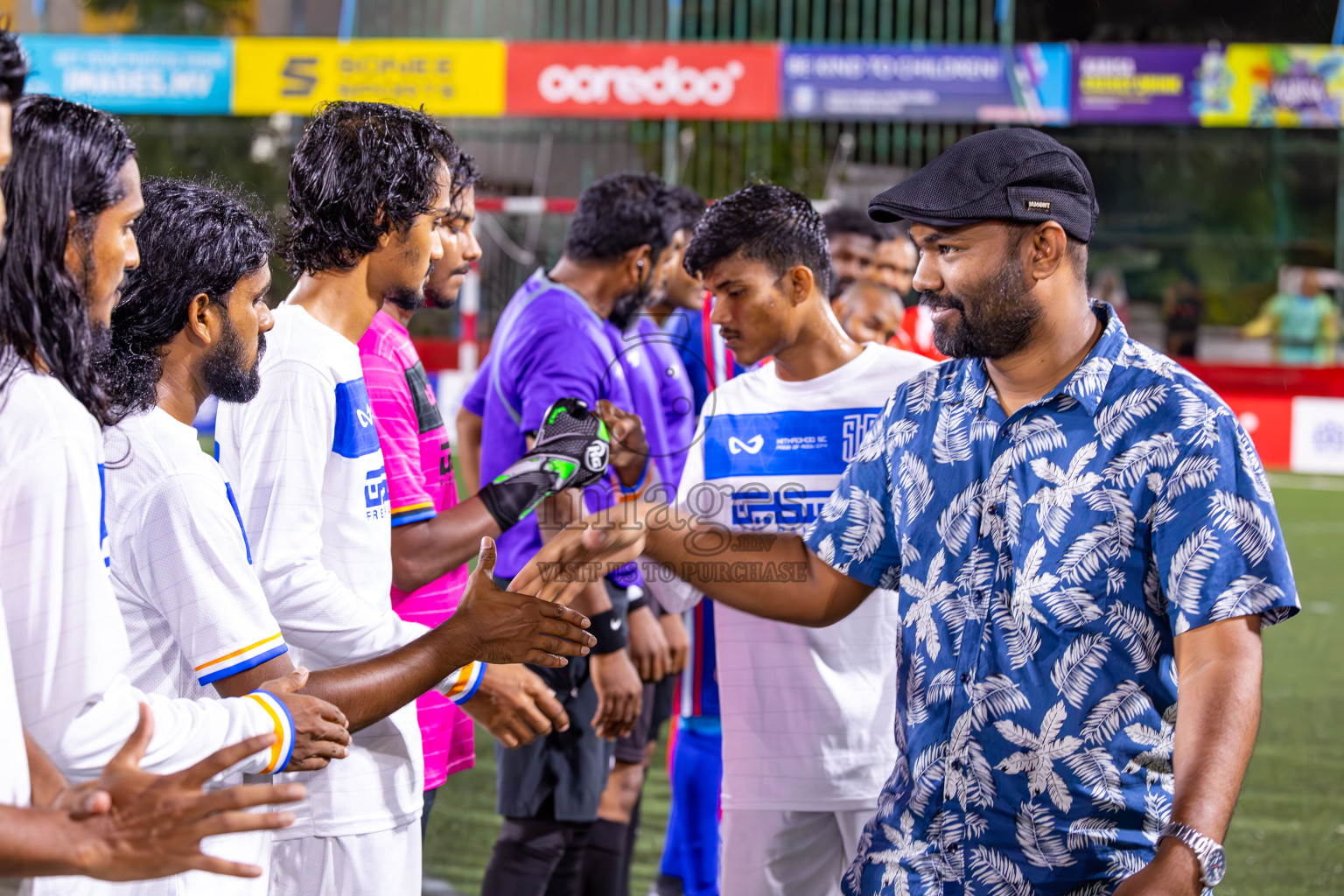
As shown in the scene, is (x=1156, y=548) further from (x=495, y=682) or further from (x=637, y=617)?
(x=637, y=617)

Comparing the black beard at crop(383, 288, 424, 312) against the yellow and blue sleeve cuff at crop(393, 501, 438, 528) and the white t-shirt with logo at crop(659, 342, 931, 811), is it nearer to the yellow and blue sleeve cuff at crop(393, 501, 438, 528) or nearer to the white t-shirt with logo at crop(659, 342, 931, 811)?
the yellow and blue sleeve cuff at crop(393, 501, 438, 528)

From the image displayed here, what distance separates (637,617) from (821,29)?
1323 cm

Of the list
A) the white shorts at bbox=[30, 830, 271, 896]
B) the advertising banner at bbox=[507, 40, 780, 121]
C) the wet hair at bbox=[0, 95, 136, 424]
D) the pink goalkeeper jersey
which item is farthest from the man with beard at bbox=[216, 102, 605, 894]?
the advertising banner at bbox=[507, 40, 780, 121]

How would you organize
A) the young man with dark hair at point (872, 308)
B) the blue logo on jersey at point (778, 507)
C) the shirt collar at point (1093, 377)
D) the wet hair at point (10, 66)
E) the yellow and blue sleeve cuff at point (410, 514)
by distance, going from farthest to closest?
the young man with dark hair at point (872, 308)
the blue logo on jersey at point (778, 507)
the yellow and blue sleeve cuff at point (410, 514)
the shirt collar at point (1093, 377)
the wet hair at point (10, 66)

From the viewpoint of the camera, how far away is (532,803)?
3.36 m

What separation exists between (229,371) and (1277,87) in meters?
14.6

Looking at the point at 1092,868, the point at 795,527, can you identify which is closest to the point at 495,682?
the point at 795,527

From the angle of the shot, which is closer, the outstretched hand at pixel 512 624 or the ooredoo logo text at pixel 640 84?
the outstretched hand at pixel 512 624

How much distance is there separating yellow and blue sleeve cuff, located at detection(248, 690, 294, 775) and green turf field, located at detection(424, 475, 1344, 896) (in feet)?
7.58

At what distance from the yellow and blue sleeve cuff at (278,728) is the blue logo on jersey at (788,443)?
1.41m

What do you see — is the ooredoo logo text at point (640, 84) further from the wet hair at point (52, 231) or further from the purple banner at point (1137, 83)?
the wet hair at point (52, 231)

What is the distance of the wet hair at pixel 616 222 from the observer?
3.84 metres

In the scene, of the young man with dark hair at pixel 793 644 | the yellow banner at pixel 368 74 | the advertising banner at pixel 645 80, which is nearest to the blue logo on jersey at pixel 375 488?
the young man with dark hair at pixel 793 644

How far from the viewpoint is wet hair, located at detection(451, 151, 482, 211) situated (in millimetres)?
2754
